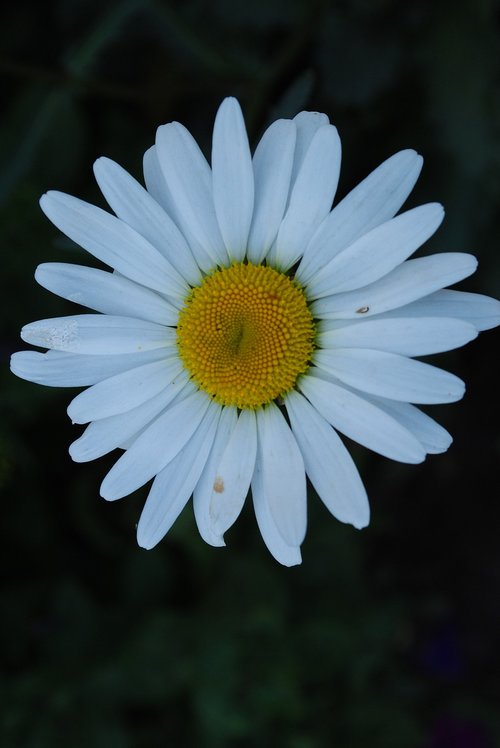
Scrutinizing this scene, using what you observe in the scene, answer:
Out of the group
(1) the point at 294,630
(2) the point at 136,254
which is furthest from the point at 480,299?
(1) the point at 294,630

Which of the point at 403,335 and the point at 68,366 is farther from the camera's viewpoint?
the point at 68,366

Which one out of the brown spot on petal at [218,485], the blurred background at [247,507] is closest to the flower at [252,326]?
the brown spot on petal at [218,485]

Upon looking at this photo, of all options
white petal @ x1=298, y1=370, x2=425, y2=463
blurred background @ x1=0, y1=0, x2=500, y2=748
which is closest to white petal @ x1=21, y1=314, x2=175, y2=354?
white petal @ x1=298, y1=370, x2=425, y2=463

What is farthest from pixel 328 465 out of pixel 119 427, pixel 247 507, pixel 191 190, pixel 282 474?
pixel 247 507

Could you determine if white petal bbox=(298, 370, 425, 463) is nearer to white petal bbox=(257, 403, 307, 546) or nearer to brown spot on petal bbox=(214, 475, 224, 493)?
white petal bbox=(257, 403, 307, 546)

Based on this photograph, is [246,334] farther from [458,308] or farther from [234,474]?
[458,308]
